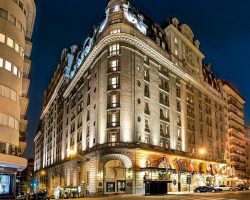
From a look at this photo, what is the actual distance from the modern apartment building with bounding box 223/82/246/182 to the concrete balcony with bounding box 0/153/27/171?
277 ft

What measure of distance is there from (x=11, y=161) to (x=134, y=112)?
3010cm

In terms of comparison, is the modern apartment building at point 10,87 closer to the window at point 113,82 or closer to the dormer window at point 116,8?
the window at point 113,82

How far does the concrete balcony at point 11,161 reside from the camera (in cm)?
3329

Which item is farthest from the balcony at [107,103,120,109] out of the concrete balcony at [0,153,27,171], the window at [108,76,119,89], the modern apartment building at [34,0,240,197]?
the concrete balcony at [0,153,27,171]

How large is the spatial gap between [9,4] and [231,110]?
99.6 metres

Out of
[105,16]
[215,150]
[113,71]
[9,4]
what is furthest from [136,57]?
[215,150]

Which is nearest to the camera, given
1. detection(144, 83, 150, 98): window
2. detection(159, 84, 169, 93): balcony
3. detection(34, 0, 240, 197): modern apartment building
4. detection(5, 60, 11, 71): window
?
detection(5, 60, 11, 71): window

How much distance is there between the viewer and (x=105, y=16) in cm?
6975

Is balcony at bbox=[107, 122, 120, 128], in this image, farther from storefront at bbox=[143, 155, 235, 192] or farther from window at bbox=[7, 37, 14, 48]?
window at bbox=[7, 37, 14, 48]

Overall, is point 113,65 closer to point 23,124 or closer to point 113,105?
point 113,105

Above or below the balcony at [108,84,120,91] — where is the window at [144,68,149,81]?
above

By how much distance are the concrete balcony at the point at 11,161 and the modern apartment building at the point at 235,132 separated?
277 feet

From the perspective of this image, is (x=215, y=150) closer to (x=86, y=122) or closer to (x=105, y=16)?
(x=86, y=122)

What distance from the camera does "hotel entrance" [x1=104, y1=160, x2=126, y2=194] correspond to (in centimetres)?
5998
